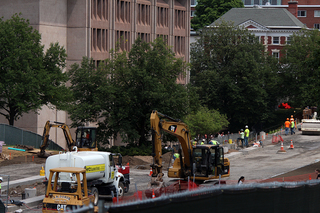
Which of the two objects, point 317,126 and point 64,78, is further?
point 317,126

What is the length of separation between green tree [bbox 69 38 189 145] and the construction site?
4.11m

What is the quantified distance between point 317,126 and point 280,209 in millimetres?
42194

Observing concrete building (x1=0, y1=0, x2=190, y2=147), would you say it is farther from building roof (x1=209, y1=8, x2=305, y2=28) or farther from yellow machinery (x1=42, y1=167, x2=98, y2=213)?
building roof (x1=209, y1=8, x2=305, y2=28)

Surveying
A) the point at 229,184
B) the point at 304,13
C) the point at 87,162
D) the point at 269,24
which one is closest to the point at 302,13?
the point at 304,13

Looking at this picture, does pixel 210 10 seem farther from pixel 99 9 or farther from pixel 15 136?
pixel 15 136

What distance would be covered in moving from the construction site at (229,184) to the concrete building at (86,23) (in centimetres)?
1581

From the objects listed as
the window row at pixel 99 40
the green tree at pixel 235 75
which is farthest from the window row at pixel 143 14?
the green tree at pixel 235 75

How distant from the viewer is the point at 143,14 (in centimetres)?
7512

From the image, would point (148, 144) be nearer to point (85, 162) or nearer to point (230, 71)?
point (85, 162)

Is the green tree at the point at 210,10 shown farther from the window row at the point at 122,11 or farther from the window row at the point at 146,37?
the window row at the point at 122,11

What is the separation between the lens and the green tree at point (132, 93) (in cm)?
4228

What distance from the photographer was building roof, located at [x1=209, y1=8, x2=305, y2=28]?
360ft

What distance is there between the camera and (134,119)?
43156 millimetres

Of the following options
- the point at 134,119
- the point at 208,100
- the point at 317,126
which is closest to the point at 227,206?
the point at 134,119
